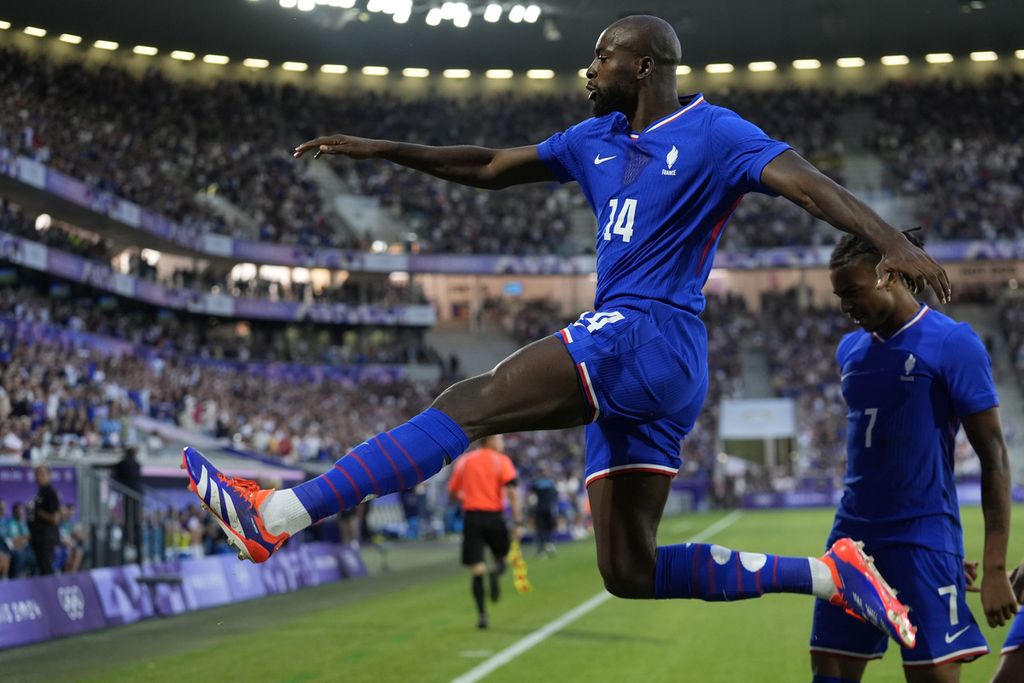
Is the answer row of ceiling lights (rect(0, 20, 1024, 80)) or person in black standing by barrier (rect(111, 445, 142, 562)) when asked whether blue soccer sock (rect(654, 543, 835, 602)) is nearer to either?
person in black standing by barrier (rect(111, 445, 142, 562))

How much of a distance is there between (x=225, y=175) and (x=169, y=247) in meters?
5.43

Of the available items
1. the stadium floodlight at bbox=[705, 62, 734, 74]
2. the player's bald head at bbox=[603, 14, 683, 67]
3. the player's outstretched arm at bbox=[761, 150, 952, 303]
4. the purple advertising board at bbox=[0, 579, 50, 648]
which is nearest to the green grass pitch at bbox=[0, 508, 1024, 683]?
the purple advertising board at bbox=[0, 579, 50, 648]

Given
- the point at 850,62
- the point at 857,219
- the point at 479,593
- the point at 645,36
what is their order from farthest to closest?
the point at 850,62 → the point at 479,593 → the point at 645,36 → the point at 857,219

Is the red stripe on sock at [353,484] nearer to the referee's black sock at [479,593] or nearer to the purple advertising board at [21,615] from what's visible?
the referee's black sock at [479,593]

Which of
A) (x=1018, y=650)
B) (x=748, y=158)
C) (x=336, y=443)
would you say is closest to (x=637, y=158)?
(x=748, y=158)

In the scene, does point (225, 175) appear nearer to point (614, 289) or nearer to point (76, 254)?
point (76, 254)

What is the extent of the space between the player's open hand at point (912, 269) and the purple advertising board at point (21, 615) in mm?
11319

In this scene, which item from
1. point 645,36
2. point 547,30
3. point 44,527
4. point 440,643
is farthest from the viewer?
point 547,30

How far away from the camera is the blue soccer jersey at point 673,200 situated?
432 centimetres

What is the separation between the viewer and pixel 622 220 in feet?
14.8

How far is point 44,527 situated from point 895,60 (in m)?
55.5

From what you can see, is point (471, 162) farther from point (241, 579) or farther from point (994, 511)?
point (241, 579)

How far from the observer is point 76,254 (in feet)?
123

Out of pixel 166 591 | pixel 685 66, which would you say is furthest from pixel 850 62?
pixel 166 591
